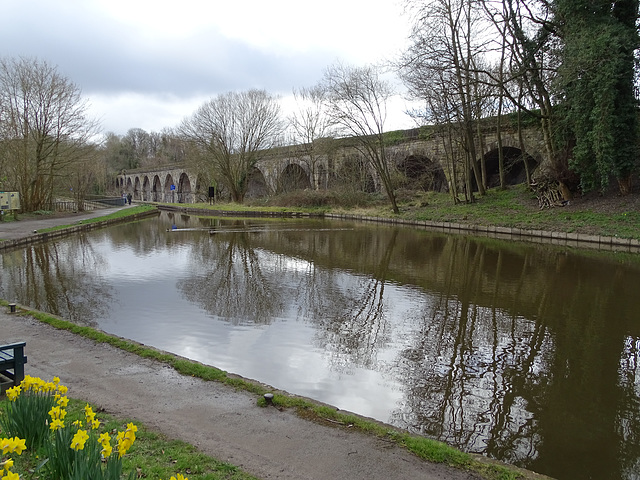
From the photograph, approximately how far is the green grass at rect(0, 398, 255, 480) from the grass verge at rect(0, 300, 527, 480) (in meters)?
0.94

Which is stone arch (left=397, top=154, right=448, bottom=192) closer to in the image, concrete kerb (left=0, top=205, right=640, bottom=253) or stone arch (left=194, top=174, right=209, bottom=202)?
concrete kerb (left=0, top=205, right=640, bottom=253)

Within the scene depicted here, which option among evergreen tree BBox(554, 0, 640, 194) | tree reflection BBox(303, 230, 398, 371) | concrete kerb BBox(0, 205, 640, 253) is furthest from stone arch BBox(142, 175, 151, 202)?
tree reflection BBox(303, 230, 398, 371)

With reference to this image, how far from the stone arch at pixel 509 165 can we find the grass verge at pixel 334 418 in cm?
2300

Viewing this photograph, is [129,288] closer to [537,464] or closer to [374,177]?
[537,464]

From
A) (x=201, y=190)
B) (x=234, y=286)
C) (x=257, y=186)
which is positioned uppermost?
(x=257, y=186)

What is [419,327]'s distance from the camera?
684 centimetres

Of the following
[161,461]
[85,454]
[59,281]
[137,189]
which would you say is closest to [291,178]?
[59,281]

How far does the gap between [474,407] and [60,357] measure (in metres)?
4.41

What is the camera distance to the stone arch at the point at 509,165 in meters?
25.3

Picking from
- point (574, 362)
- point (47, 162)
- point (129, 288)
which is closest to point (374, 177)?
point (47, 162)

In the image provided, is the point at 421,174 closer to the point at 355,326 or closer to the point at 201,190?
the point at 355,326

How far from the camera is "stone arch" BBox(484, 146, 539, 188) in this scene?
25.3 m

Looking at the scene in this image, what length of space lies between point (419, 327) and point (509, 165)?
20127 mm

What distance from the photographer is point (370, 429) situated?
3.56 meters
